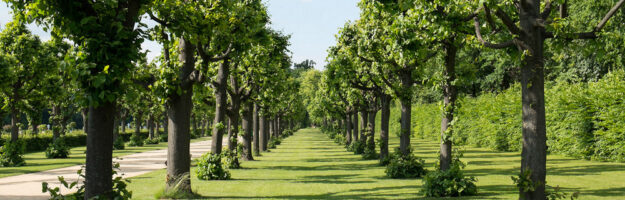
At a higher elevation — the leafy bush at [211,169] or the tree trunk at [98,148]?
the tree trunk at [98,148]

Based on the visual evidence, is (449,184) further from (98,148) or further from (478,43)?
(98,148)

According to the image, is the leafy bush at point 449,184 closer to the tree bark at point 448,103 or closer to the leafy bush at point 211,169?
the tree bark at point 448,103

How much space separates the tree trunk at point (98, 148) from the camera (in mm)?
6484

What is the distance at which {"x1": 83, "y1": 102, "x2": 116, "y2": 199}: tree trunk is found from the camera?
6.48 metres

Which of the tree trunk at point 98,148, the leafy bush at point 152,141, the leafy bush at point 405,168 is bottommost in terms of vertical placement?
the leafy bush at point 152,141

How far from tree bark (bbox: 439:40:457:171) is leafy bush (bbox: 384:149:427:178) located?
3999mm

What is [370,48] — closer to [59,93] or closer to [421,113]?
[59,93]

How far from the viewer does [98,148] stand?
652 centimetres

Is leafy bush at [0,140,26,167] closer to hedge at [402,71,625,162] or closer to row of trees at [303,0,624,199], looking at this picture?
row of trees at [303,0,624,199]

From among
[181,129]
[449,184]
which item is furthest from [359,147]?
[181,129]

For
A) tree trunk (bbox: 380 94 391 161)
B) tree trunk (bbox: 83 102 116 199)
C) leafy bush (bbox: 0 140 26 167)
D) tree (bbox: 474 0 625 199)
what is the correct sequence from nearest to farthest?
1. tree trunk (bbox: 83 102 116 199)
2. tree (bbox: 474 0 625 199)
3. tree trunk (bbox: 380 94 391 161)
4. leafy bush (bbox: 0 140 26 167)

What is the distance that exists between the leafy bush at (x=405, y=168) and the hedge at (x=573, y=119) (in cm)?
175

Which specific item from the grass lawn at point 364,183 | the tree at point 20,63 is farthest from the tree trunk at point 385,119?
the tree at point 20,63

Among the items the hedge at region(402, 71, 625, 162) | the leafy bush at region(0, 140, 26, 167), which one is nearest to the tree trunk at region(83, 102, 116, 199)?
the hedge at region(402, 71, 625, 162)
